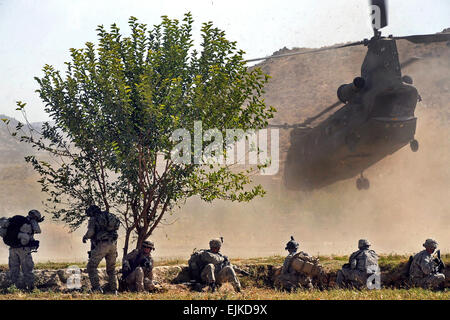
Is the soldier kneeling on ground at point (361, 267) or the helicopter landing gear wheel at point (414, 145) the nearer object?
the soldier kneeling on ground at point (361, 267)

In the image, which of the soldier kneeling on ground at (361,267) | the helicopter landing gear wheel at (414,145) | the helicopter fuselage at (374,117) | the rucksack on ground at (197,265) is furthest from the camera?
the helicopter landing gear wheel at (414,145)

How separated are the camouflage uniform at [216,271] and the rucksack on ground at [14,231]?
4.79m

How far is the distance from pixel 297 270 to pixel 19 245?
7367 mm

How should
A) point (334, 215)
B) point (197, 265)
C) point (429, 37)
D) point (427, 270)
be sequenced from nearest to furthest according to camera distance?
point (427, 270) → point (197, 265) → point (429, 37) → point (334, 215)

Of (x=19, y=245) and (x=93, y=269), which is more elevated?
(x=19, y=245)

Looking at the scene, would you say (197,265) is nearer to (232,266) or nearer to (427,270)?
(232,266)

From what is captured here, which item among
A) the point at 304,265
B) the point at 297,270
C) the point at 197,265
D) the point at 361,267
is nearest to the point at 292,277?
the point at 297,270

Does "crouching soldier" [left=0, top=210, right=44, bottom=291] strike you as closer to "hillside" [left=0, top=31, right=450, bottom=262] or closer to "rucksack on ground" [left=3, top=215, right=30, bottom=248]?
"rucksack on ground" [left=3, top=215, right=30, bottom=248]

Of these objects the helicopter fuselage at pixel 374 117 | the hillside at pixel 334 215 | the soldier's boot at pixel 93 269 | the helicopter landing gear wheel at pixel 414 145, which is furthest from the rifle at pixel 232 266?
the hillside at pixel 334 215

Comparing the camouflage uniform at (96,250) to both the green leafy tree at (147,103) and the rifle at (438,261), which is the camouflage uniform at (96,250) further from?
the rifle at (438,261)

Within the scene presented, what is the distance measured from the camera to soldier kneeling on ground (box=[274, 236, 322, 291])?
43.0ft

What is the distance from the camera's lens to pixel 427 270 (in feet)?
39.1

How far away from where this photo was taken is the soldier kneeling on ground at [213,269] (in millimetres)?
12500
